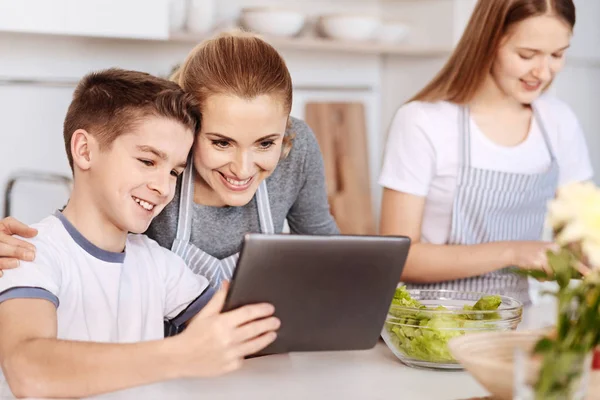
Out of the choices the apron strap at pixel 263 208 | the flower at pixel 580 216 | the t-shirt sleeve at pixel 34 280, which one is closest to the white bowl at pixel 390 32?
the apron strap at pixel 263 208

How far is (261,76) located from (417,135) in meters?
0.61

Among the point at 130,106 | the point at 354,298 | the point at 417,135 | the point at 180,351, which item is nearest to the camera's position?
the point at 180,351

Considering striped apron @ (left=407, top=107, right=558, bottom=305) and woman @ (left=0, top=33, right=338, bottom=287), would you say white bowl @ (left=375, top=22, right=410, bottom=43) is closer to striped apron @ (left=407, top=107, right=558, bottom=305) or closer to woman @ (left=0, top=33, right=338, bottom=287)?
striped apron @ (left=407, top=107, right=558, bottom=305)

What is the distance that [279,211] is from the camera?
1908 mm

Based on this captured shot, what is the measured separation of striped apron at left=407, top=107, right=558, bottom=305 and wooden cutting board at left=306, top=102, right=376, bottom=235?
1.41 m

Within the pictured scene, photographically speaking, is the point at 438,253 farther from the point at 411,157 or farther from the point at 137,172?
the point at 137,172

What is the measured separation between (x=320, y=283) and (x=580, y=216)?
17.1 inches

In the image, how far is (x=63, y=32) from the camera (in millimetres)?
2680

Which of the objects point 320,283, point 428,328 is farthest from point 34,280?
point 428,328

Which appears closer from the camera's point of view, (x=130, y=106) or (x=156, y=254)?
(x=130, y=106)

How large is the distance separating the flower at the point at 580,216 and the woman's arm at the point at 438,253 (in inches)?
37.6

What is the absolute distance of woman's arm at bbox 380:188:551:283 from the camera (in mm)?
1928

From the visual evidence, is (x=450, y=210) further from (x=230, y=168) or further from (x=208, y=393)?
(x=208, y=393)

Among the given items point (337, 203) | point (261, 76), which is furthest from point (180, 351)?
point (337, 203)
